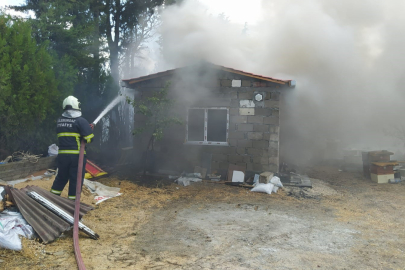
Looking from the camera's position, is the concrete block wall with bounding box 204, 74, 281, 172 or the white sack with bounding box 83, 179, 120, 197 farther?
the concrete block wall with bounding box 204, 74, 281, 172

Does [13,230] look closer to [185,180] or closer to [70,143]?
[70,143]

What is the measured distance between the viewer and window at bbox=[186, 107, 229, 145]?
9.24m

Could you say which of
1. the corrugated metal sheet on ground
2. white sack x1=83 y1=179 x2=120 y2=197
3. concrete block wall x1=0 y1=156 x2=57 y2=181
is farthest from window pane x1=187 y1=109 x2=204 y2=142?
the corrugated metal sheet on ground

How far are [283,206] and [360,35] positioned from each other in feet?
36.1

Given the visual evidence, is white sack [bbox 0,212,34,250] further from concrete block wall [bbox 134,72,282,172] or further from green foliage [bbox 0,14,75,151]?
concrete block wall [bbox 134,72,282,172]

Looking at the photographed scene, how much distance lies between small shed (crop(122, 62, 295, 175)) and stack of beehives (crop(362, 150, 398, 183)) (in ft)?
10.6

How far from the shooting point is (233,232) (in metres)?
4.74

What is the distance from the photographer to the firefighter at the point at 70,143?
4.95m

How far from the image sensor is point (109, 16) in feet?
51.6

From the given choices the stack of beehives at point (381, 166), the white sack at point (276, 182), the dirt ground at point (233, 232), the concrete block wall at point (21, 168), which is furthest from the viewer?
the stack of beehives at point (381, 166)

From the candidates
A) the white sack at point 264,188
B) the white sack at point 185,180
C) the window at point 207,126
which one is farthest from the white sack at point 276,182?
the white sack at point 185,180

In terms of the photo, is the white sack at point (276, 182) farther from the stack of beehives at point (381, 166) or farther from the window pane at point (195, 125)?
the stack of beehives at point (381, 166)

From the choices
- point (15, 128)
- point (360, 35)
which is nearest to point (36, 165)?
point (15, 128)

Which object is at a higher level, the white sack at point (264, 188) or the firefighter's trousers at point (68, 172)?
the firefighter's trousers at point (68, 172)
